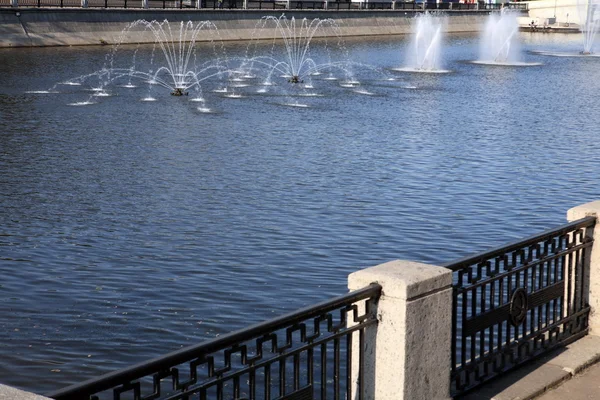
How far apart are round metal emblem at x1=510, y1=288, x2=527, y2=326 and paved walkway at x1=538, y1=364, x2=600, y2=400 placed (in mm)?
581

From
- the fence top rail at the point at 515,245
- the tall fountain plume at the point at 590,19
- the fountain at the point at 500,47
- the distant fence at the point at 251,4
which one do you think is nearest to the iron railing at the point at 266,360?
the fence top rail at the point at 515,245

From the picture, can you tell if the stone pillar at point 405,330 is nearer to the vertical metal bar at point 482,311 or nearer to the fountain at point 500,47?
the vertical metal bar at point 482,311

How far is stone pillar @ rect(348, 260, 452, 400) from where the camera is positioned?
674 cm

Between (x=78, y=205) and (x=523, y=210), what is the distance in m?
7.62

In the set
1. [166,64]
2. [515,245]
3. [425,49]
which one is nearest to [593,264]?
[515,245]

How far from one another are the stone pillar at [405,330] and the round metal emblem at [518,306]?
1.11 m

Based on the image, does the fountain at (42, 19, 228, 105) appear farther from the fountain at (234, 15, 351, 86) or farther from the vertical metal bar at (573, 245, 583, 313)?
the vertical metal bar at (573, 245, 583, 313)

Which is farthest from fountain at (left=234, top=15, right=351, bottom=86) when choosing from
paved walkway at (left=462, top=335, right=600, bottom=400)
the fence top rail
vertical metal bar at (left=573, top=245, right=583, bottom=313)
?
paved walkway at (left=462, top=335, right=600, bottom=400)

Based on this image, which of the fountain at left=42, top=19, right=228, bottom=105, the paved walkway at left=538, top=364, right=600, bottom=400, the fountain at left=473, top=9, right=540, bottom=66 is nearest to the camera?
the paved walkway at left=538, top=364, right=600, bottom=400

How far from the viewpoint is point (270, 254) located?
1547 centimetres

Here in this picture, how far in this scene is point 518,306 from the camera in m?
8.28

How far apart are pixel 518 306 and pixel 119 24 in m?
51.6

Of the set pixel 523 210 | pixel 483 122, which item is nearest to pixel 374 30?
pixel 483 122

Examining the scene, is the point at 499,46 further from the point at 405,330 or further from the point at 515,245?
the point at 405,330
